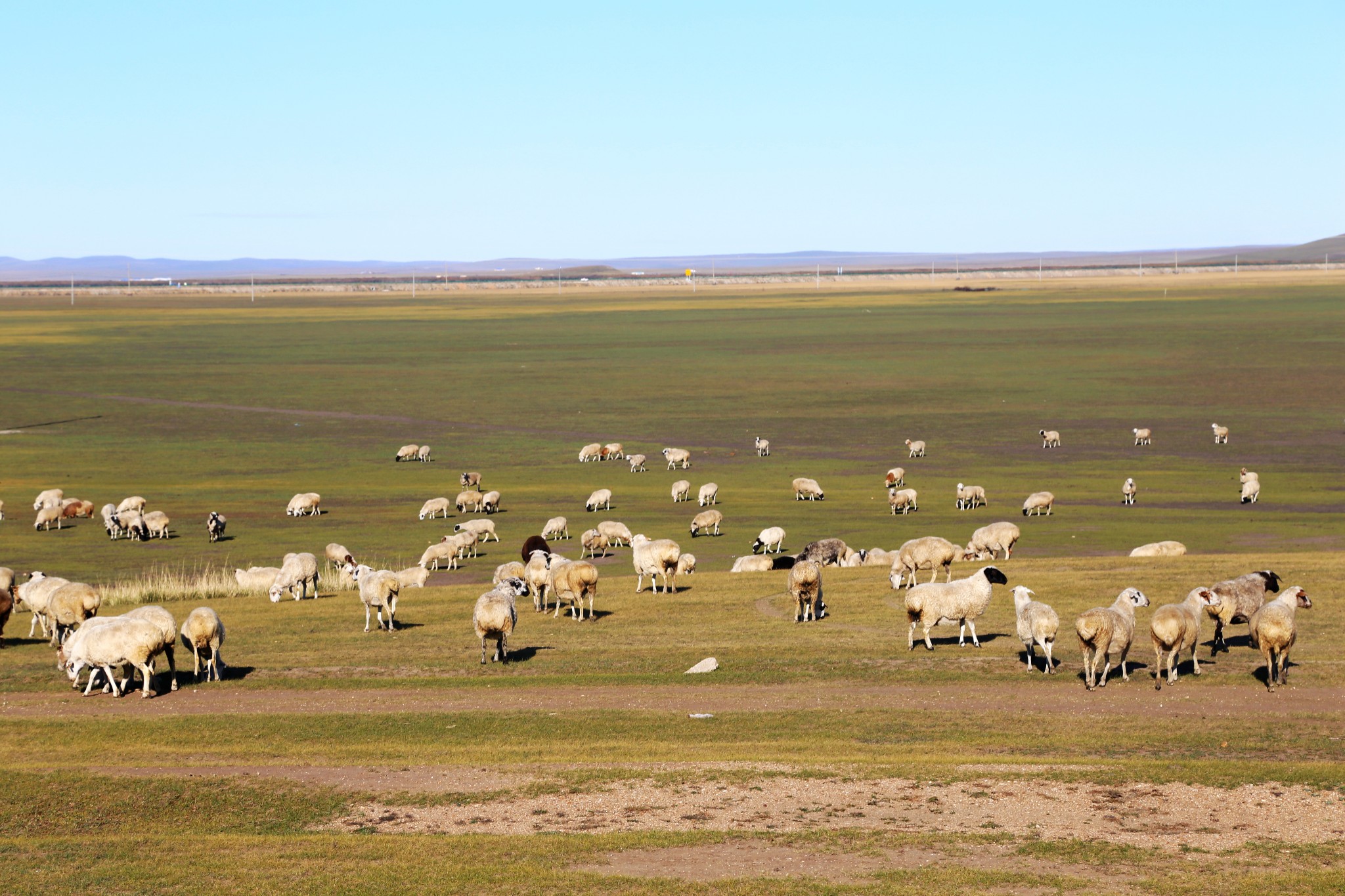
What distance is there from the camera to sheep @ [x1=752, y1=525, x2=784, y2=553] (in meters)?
38.8

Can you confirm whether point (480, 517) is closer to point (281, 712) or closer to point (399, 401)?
point (281, 712)

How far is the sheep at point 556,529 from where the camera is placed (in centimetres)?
4147

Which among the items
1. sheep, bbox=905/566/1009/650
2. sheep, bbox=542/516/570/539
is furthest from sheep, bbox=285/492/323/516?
sheep, bbox=905/566/1009/650

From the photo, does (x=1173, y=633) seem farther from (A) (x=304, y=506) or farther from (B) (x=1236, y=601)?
(A) (x=304, y=506)

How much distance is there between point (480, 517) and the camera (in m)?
45.9

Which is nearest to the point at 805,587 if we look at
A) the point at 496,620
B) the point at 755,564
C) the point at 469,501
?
the point at 496,620

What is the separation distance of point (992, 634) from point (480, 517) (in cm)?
2357

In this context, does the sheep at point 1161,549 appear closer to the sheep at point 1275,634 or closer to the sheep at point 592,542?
the sheep at point 1275,634

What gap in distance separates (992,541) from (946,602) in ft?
41.3

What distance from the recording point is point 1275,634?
20.8 metres

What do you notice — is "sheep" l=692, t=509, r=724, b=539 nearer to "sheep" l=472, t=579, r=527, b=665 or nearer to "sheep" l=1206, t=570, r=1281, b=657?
"sheep" l=472, t=579, r=527, b=665

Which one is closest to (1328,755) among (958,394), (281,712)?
(281,712)

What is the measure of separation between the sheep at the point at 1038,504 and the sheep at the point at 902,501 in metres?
3.63

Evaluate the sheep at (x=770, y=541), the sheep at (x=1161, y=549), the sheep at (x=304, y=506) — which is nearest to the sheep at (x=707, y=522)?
the sheep at (x=770, y=541)
